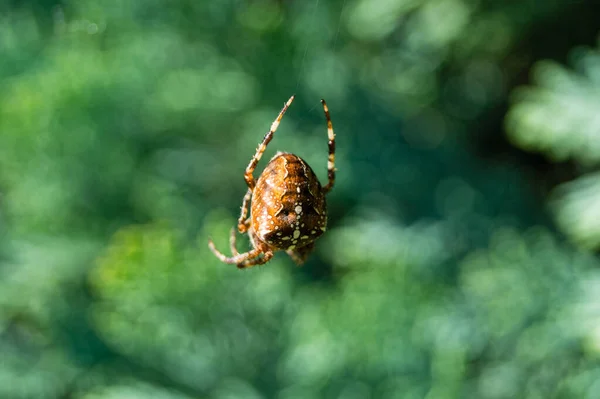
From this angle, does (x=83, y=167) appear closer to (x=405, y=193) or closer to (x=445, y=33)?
(x=405, y=193)

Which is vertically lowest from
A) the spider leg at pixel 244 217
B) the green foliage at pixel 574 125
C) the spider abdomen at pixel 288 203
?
the spider abdomen at pixel 288 203

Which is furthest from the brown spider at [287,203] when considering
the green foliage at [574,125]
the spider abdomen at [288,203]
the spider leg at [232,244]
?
the green foliage at [574,125]

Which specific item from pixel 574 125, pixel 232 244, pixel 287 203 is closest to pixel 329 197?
pixel 232 244

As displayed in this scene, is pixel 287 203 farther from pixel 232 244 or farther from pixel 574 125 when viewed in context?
pixel 574 125

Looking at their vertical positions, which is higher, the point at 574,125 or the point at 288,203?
the point at 574,125

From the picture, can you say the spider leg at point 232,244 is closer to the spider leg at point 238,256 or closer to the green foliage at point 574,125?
A: the spider leg at point 238,256

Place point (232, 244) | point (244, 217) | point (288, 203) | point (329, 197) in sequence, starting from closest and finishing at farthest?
point (288, 203) → point (244, 217) → point (232, 244) → point (329, 197)

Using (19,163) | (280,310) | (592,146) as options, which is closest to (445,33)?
(592,146)

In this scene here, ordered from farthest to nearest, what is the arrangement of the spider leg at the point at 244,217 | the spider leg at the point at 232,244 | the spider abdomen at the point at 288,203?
the spider leg at the point at 232,244 < the spider leg at the point at 244,217 < the spider abdomen at the point at 288,203
